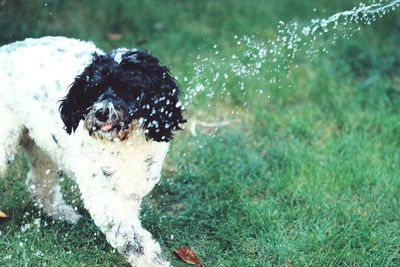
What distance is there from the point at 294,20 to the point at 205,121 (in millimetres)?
2440

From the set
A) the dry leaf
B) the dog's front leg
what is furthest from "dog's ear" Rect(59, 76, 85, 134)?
the dry leaf

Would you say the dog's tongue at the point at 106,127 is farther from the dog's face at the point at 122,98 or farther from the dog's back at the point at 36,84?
the dog's back at the point at 36,84

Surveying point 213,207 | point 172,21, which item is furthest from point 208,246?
point 172,21

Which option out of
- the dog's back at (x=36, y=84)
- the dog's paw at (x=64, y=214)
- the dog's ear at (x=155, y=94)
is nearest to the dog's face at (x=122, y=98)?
the dog's ear at (x=155, y=94)

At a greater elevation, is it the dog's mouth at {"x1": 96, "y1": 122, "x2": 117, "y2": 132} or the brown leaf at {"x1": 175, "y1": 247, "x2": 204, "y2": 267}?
the dog's mouth at {"x1": 96, "y1": 122, "x2": 117, "y2": 132}

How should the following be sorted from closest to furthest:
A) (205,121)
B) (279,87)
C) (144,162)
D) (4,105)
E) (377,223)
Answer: (144,162) < (4,105) < (377,223) < (205,121) < (279,87)

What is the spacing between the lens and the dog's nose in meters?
3.44

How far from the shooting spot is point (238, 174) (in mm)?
4992

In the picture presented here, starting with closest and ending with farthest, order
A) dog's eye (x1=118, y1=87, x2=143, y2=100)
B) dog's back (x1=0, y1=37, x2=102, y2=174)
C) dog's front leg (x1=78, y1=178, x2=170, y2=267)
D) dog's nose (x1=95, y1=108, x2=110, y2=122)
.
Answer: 1. dog's nose (x1=95, y1=108, x2=110, y2=122)
2. dog's eye (x1=118, y1=87, x2=143, y2=100)
3. dog's front leg (x1=78, y1=178, x2=170, y2=267)
4. dog's back (x1=0, y1=37, x2=102, y2=174)

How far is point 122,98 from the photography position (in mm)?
3535

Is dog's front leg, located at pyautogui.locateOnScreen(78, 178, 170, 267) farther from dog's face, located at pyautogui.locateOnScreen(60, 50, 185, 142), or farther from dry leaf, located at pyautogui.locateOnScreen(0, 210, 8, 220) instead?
dry leaf, located at pyautogui.locateOnScreen(0, 210, 8, 220)

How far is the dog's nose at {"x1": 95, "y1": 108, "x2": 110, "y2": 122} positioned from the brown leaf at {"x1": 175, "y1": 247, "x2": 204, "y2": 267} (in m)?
1.06

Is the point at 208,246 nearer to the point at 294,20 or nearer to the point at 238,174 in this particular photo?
the point at 238,174

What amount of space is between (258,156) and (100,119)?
2060 millimetres
